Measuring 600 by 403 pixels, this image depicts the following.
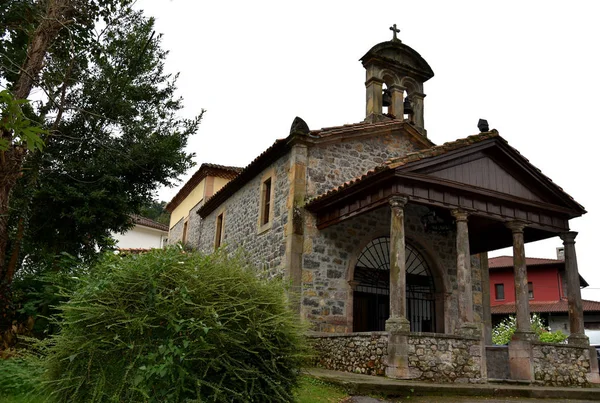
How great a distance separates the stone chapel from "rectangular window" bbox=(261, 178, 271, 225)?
3 centimetres

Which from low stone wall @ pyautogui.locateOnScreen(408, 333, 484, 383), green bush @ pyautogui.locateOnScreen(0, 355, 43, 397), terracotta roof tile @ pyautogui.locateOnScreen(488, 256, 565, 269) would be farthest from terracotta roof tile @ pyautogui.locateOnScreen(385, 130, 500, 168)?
terracotta roof tile @ pyautogui.locateOnScreen(488, 256, 565, 269)

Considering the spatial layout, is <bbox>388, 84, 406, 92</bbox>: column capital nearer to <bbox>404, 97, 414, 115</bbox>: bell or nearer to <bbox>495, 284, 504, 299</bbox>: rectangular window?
<bbox>404, 97, 414, 115</bbox>: bell

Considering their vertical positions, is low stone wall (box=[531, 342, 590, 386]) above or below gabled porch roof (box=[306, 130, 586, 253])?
below

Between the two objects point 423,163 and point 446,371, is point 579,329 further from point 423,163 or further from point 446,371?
point 423,163

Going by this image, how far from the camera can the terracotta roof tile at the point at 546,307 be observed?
29.5 m

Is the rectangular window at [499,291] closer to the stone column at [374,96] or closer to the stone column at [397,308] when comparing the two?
the stone column at [374,96]

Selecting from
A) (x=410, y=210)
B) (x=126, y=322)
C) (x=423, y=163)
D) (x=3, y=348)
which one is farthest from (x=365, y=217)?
(x=126, y=322)

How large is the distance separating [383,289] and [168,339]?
29.0 ft

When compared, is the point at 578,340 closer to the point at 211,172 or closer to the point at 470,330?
the point at 470,330

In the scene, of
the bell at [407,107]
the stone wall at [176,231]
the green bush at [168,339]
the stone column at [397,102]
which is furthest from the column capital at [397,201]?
the stone wall at [176,231]

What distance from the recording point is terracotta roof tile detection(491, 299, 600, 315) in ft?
96.7

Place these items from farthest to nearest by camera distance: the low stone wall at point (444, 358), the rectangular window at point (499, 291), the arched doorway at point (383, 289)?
the rectangular window at point (499, 291) < the arched doorway at point (383, 289) < the low stone wall at point (444, 358)

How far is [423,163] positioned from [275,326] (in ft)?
19.5

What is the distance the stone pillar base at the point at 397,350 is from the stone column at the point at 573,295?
4574 mm
